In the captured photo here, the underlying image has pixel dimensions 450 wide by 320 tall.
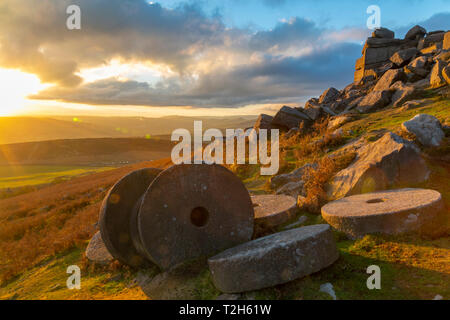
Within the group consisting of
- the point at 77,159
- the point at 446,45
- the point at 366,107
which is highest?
the point at 446,45

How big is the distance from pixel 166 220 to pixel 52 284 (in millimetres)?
3550

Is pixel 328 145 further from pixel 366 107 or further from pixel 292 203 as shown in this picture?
pixel 366 107

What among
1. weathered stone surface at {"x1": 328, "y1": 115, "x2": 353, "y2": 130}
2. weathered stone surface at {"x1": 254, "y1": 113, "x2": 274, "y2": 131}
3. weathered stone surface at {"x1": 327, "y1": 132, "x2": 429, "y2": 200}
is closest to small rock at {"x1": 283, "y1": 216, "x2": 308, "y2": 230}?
weathered stone surface at {"x1": 327, "y1": 132, "x2": 429, "y2": 200}

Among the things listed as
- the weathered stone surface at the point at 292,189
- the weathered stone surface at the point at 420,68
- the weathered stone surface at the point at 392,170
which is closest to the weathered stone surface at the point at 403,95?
the weathered stone surface at the point at 420,68

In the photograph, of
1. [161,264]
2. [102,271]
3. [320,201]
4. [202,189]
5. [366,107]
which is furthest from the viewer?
[366,107]

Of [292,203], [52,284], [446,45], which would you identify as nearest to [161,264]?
[52,284]

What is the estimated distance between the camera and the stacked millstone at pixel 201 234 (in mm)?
4102

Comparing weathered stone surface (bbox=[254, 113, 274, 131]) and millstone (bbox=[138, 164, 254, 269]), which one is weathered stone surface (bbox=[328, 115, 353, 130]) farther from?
millstone (bbox=[138, 164, 254, 269])

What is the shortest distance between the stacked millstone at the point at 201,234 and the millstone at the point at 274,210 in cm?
132

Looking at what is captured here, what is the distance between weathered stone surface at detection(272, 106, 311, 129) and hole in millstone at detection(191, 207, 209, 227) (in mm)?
14091

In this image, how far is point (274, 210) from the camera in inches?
284

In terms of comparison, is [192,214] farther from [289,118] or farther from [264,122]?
[264,122]

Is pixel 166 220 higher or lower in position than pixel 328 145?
lower

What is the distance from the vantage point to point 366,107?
18.2 m
